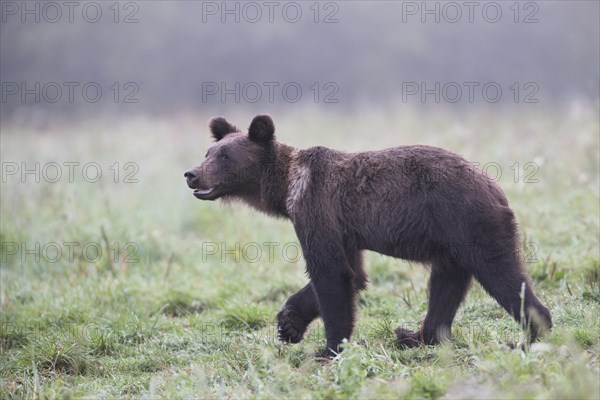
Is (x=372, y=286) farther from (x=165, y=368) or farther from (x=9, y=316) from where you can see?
(x=9, y=316)

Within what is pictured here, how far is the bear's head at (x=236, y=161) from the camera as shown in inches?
281

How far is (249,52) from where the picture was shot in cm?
3198

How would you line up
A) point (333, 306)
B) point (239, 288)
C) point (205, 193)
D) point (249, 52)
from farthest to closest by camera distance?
point (249, 52) → point (239, 288) → point (205, 193) → point (333, 306)

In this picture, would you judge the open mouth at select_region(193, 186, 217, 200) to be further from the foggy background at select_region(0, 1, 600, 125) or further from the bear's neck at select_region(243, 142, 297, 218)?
the foggy background at select_region(0, 1, 600, 125)

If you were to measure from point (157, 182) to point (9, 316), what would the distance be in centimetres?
656

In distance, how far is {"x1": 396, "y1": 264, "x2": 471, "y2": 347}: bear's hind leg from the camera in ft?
21.6

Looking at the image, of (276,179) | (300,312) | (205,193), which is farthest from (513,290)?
(205,193)

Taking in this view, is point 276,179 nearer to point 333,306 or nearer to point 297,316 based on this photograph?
point 297,316

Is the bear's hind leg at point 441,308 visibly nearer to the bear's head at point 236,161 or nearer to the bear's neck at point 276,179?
the bear's neck at point 276,179

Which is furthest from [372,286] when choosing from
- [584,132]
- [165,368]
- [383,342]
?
[584,132]

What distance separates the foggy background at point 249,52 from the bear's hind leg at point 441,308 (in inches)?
828

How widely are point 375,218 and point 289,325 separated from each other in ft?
4.25

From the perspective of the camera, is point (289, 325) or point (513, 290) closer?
point (513, 290)

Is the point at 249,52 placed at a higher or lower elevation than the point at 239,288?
higher
